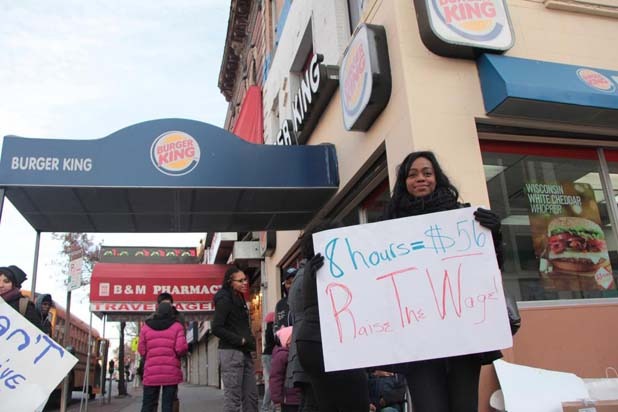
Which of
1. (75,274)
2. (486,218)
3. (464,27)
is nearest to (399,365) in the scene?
(486,218)

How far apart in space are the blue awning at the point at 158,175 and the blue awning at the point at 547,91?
2.58 m

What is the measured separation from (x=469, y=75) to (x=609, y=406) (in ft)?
11.3

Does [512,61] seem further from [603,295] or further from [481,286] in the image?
[481,286]

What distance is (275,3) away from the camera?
46.5 ft

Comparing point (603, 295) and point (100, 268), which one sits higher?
Answer: point (100, 268)

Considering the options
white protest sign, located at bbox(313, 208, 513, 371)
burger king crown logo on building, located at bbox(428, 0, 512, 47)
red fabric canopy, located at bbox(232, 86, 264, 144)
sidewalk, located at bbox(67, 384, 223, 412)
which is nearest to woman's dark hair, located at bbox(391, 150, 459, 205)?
white protest sign, located at bbox(313, 208, 513, 371)

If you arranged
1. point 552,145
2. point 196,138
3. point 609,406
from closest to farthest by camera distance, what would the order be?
point 609,406
point 552,145
point 196,138

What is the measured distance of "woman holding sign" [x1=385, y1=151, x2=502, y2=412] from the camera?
2.53 metres

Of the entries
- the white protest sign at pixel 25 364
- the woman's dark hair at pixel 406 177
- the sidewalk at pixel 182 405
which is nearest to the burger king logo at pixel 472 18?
the woman's dark hair at pixel 406 177

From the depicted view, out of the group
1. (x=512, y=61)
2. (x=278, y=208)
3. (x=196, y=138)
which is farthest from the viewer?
(x=278, y=208)

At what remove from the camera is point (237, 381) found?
218 inches

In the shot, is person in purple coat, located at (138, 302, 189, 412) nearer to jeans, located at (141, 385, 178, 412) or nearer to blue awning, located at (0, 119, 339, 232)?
jeans, located at (141, 385, 178, 412)

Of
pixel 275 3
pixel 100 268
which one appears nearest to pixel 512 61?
pixel 275 3

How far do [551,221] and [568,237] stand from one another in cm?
24
